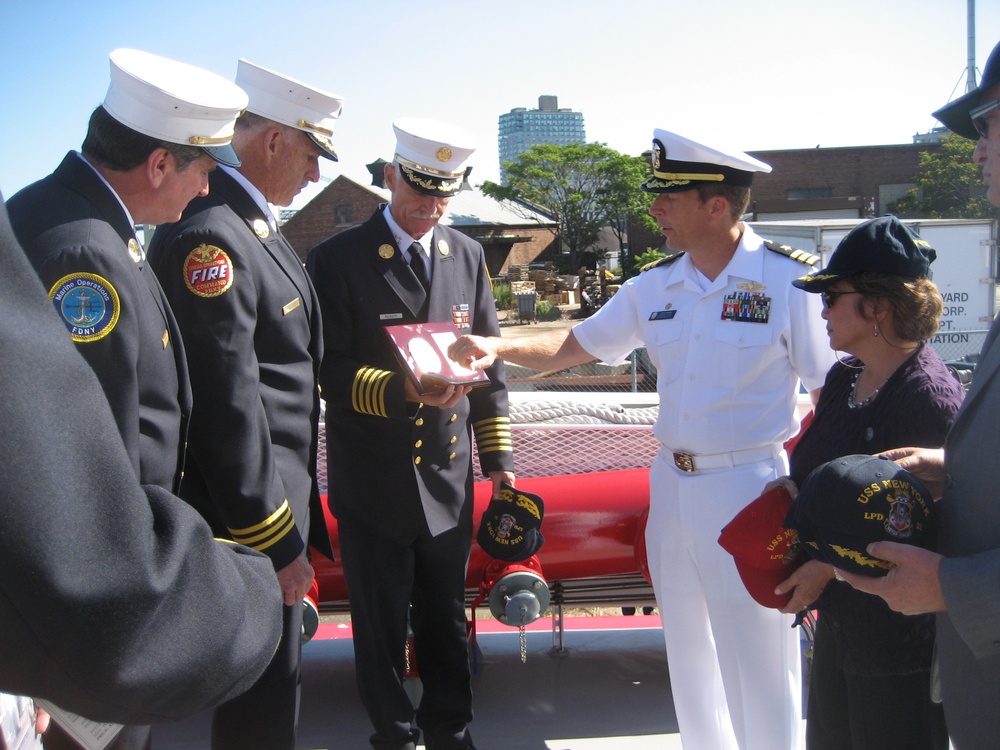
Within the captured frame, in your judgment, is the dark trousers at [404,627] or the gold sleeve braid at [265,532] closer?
the gold sleeve braid at [265,532]

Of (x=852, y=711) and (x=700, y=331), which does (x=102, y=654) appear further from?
(x=700, y=331)

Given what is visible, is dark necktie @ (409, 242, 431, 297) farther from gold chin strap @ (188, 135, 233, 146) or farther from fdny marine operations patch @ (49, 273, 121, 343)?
fdny marine operations patch @ (49, 273, 121, 343)

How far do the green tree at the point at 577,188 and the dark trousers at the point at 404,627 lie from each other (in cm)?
3723

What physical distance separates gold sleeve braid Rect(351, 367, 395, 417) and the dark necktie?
1.11 ft

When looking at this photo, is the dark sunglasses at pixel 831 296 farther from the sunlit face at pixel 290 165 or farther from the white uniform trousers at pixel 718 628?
the sunlit face at pixel 290 165

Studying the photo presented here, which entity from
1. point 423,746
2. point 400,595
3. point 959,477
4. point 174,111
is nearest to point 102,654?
point 174,111

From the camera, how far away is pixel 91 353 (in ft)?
4.88

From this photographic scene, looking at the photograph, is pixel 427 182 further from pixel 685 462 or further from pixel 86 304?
pixel 86 304

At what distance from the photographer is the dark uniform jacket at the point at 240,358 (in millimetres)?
1965

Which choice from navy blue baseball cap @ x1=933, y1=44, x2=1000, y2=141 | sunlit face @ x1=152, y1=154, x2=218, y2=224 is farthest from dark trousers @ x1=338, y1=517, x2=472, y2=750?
navy blue baseball cap @ x1=933, y1=44, x2=1000, y2=141

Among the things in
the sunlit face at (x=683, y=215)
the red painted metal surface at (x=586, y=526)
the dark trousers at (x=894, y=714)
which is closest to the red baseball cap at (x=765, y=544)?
the dark trousers at (x=894, y=714)

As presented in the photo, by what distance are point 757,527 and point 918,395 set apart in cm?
45

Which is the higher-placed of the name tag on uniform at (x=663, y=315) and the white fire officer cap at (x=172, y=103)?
the white fire officer cap at (x=172, y=103)

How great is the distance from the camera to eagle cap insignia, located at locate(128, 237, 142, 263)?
1.69 m
